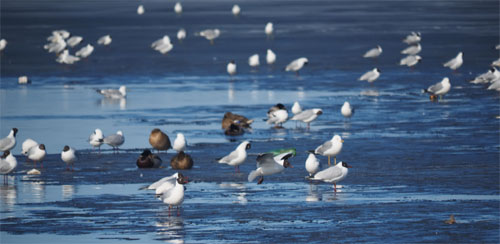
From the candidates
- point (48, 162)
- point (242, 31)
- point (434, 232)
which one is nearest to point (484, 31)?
point (242, 31)

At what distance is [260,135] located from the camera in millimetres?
24438

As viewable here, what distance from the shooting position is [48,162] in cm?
2091

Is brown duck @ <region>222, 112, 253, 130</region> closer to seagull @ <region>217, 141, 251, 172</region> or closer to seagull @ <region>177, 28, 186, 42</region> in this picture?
seagull @ <region>217, 141, 251, 172</region>

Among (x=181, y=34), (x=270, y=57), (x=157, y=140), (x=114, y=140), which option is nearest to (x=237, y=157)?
(x=157, y=140)

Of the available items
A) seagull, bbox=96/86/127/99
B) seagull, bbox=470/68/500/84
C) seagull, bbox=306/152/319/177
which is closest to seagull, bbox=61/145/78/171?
seagull, bbox=306/152/319/177

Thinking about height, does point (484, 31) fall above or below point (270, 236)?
above

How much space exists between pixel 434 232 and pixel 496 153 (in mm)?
7194

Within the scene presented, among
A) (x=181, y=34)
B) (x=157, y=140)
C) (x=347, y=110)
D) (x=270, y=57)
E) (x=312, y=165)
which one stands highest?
(x=181, y=34)

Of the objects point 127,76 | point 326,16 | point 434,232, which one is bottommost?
point 434,232

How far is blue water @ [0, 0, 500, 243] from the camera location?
594 inches

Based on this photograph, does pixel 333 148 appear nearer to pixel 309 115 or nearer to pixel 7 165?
pixel 309 115

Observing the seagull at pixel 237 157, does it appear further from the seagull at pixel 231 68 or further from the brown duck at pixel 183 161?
the seagull at pixel 231 68

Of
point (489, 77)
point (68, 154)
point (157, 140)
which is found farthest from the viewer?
point (489, 77)

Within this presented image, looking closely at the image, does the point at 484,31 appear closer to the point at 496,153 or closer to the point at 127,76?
the point at 127,76
